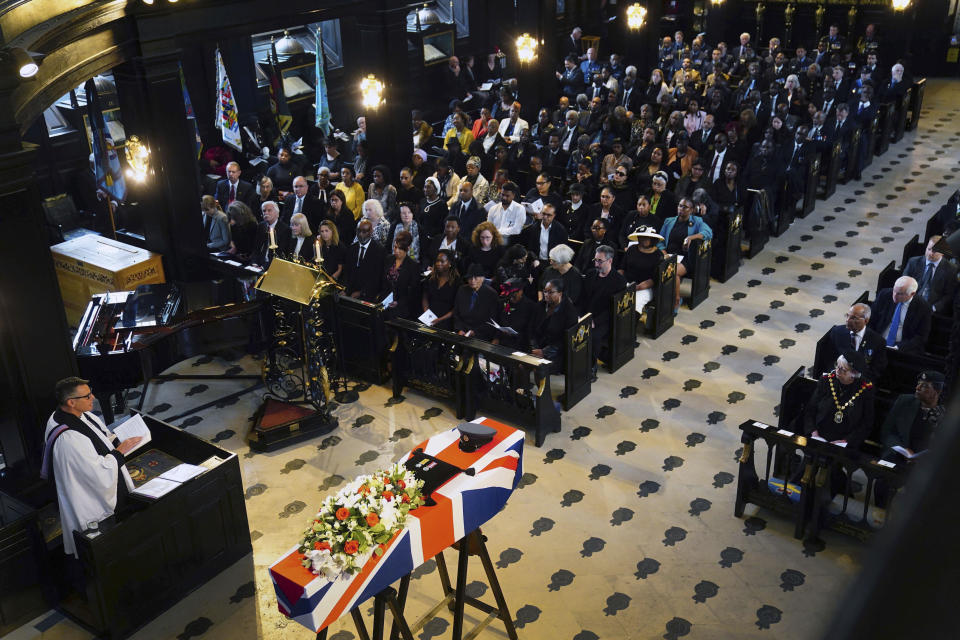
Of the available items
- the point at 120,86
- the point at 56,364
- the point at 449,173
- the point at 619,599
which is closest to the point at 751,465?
the point at 619,599

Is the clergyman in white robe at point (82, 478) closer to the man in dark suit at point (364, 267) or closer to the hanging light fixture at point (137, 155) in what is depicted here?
the man in dark suit at point (364, 267)

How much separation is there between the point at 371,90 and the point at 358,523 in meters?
10.4

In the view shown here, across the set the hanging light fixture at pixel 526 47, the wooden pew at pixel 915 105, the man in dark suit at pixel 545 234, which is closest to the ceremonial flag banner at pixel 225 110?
the man in dark suit at pixel 545 234

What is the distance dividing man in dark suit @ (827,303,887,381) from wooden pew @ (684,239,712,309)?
3070 millimetres

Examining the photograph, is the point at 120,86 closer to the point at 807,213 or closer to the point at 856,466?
the point at 856,466

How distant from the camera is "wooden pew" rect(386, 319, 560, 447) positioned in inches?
371

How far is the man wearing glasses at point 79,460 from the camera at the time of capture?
6.82 m

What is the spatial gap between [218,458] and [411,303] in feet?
12.2

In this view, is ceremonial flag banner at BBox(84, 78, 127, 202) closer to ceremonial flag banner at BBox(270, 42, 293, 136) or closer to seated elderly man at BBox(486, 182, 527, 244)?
seated elderly man at BBox(486, 182, 527, 244)

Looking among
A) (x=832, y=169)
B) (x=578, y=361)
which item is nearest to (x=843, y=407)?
(x=578, y=361)

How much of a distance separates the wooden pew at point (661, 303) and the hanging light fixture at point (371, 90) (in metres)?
5.67

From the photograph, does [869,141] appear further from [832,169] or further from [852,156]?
[832,169]

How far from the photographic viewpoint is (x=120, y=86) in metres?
10.9

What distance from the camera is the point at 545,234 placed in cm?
1185
